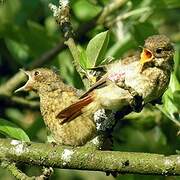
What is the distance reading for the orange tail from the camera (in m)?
3.67

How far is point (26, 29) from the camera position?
5.43 metres

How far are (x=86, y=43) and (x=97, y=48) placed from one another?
1879 millimetres

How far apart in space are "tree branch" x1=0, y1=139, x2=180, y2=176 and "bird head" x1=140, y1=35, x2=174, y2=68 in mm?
665

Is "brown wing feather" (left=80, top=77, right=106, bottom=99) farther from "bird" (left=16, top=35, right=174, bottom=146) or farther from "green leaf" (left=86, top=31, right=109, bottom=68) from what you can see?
"green leaf" (left=86, top=31, right=109, bottom=68)

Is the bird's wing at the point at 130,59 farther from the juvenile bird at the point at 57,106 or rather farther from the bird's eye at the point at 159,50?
the juvenile bird at the point at 57,106

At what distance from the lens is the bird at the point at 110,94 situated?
12.1ft

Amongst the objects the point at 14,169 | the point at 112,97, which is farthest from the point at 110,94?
the point at 14,169

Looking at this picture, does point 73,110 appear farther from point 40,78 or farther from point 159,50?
point 40,78

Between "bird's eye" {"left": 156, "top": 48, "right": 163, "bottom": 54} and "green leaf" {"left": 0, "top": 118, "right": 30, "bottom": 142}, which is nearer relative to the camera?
"green leaf" {"left": 0, "top": 118, "right": 30, "bottom": 142}

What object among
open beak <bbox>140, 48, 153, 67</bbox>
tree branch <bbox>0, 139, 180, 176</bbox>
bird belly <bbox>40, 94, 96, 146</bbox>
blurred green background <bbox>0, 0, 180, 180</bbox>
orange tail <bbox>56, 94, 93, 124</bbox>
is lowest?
blurred green background <bbox>0, 0, 180, 180</bbox>

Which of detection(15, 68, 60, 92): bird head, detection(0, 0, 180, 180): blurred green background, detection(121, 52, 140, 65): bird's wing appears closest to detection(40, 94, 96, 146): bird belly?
detection(15, 68, 60, 92): bird head

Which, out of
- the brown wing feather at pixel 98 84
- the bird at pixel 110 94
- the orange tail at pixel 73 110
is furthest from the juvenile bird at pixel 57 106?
the brown wing feather at pixel 98 84

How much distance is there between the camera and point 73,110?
369cm

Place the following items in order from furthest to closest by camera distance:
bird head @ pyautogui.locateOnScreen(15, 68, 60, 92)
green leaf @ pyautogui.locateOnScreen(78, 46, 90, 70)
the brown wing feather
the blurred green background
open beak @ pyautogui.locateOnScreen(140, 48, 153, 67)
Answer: the blurred green background → bird head @ pyautogui.locateOnScreen(15, 68, 60, 92) → open beak @ pyautogui.locateOnScreen(140, 48, 153, 67) → the brown wing feather → green leaf @ pyautogui.locateOnScreen(78, 46, 90, 70)
